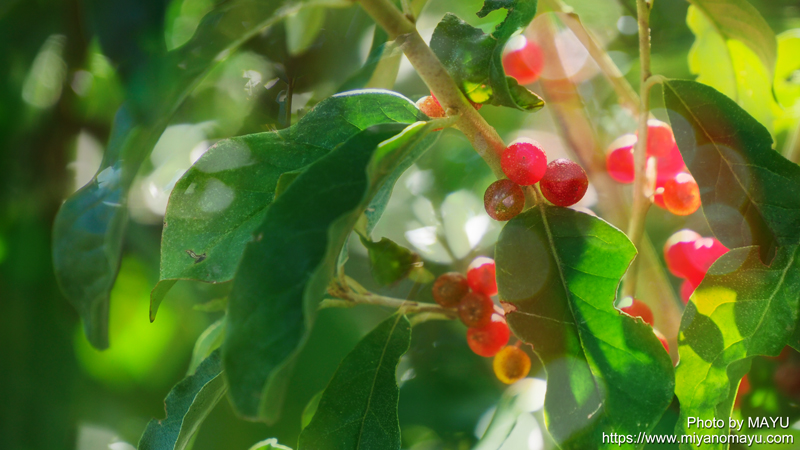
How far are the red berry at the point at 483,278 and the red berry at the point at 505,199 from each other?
291mm

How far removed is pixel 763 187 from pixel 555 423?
36cm

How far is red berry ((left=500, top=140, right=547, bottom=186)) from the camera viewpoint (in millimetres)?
543

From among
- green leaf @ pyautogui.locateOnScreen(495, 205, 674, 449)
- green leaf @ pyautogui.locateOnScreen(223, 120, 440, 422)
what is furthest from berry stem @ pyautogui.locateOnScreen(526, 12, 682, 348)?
green leaf @ pyautogui.locateOnScreen(223, 120, 440, 422)

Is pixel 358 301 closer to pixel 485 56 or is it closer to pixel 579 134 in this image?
pixel 485 56

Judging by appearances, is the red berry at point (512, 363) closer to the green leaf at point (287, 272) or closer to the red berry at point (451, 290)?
the red berry at point (451, 290)

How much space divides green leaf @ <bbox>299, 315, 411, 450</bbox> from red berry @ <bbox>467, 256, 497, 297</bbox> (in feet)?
0.63

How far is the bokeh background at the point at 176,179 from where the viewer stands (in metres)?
1.11

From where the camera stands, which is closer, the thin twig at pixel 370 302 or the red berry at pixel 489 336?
the thin twig at pixel 370 302

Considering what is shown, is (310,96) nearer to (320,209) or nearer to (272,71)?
(272,71)

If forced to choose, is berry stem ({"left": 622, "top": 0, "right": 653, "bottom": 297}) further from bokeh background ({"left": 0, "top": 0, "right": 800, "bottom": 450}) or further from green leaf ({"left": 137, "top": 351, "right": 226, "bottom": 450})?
green leaf ({"left": 137, "top": 351, "right": 226, "bottom": 450})

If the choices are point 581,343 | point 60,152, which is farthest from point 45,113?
point 581,343

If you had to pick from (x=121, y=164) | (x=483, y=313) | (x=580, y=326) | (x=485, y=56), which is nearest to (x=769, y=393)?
(x=483, y=313)

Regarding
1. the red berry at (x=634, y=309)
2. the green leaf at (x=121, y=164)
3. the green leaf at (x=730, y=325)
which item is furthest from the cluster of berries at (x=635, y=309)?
the green leaf at (x=121, y=164)

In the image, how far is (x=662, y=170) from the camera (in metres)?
0.84
